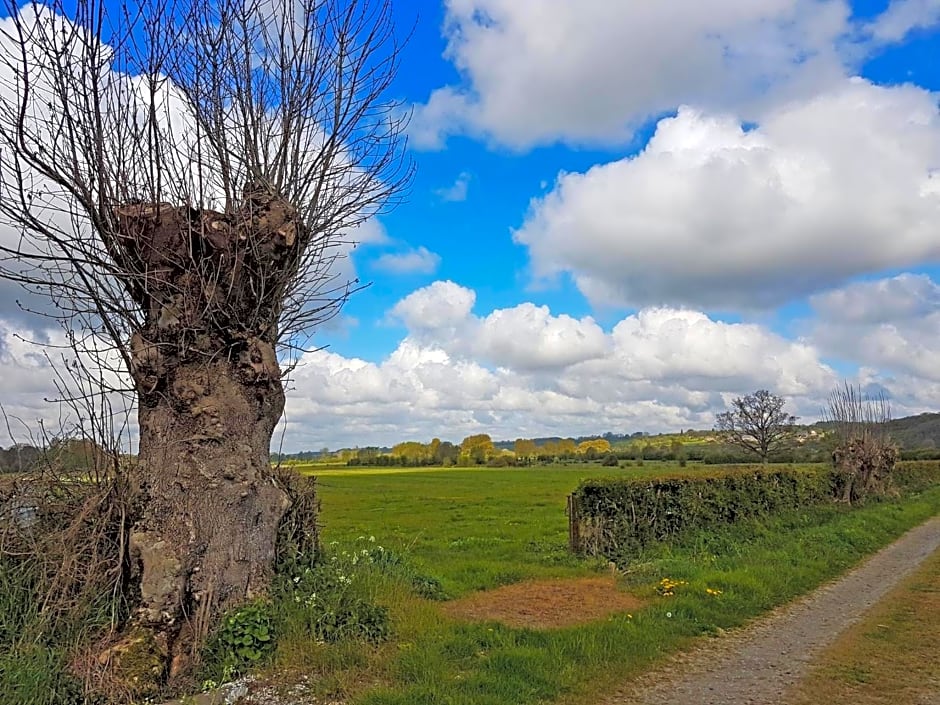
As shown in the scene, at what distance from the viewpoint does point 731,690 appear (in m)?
6.65

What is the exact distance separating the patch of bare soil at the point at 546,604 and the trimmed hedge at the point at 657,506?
8.87ft

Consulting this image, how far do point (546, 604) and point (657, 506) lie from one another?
6104mm

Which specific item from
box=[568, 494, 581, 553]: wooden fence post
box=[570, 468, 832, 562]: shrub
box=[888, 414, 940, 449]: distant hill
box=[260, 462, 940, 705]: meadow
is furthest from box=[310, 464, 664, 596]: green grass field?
box=[888, 414, 940, 449]: distant hill

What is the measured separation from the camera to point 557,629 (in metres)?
8.20

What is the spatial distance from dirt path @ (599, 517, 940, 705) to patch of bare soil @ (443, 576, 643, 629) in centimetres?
159

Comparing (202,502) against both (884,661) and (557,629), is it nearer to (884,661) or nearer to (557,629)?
(557,629)

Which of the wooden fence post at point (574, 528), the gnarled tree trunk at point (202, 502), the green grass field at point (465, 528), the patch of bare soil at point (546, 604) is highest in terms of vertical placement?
the gnarled tree trunk at point (202, 502)

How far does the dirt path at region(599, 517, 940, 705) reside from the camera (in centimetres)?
650

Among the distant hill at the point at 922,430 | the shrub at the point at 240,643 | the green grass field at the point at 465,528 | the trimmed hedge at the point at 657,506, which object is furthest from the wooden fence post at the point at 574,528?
the distant hill at the point at 922,430

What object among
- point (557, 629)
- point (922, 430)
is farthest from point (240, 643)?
point (922, 430)

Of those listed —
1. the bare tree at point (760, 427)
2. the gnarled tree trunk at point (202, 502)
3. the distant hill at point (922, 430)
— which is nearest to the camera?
the gnarled tree trunk at point (202, 502)

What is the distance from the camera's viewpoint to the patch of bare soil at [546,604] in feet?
29.2

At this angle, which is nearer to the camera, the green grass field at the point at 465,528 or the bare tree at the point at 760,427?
the green grass field at the point at 465,528

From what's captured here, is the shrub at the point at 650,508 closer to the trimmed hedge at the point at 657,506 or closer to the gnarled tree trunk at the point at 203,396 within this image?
the trimmed hedge at the point at 657,506
